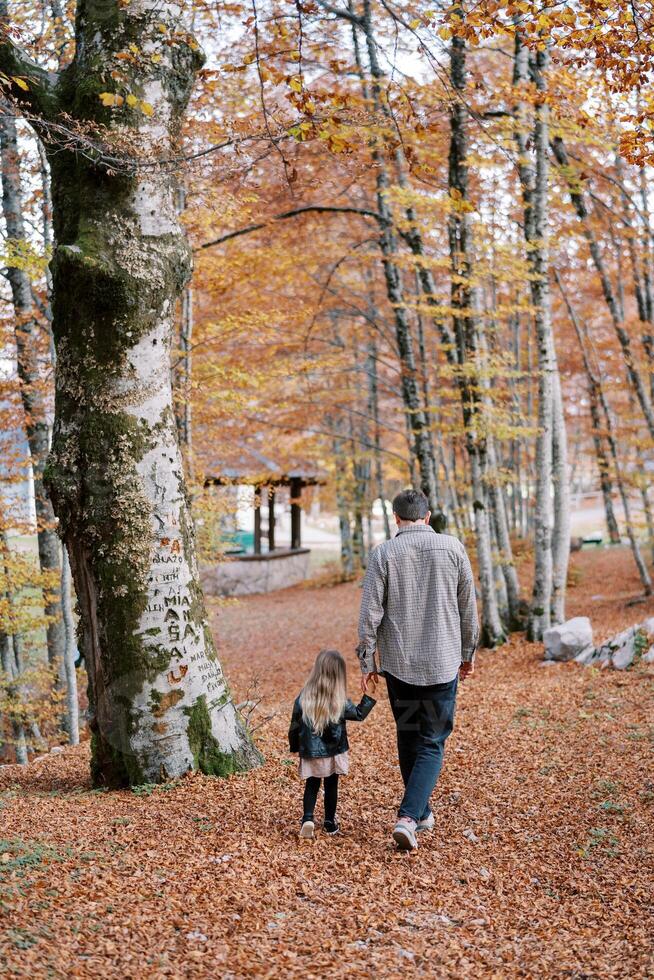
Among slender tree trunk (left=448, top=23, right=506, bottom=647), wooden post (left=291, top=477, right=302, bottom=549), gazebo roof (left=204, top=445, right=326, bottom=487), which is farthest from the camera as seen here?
wooden post (left=291, top=477, right=302, bottom=549)

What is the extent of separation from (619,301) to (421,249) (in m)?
6.27

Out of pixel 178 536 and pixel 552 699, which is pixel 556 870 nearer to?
pixel 178 536

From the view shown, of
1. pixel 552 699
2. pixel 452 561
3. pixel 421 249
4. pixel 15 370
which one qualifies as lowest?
pixel 552 699

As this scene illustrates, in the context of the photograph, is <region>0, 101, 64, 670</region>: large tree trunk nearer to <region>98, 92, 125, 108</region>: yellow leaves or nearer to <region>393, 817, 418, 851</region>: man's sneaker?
<region>98, 92, 125, 108</region>: yellow leaves

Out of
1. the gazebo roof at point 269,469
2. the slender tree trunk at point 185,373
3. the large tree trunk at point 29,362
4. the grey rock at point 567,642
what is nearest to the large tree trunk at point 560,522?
the grey rock at point 567,642

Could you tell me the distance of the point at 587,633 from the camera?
861 cm

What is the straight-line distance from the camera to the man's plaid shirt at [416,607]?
13.0 feet

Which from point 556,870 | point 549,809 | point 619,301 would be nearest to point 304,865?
point 556,870

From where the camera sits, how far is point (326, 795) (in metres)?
4.11

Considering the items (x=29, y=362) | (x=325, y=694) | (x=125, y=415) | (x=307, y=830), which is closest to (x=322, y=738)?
(x=325, y=694)

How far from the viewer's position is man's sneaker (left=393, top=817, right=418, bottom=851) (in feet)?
12.5

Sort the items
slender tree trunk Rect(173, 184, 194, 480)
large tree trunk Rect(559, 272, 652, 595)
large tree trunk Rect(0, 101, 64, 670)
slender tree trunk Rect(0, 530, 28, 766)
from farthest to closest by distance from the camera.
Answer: large tree trunk Rect(559, 272, 652, 595)
slender tree trunk Rect(173, 184, 194, 480)
large tree trunk Rect(0, 101, 64, 670)
slender tree trunk Rect(0, 530, 28, 766)

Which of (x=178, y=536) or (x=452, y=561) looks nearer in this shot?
(x=452, y=561)

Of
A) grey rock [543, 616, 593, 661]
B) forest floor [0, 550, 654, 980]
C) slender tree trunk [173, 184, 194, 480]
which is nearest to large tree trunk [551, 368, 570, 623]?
grey rock [543, 616, 593, 661]
